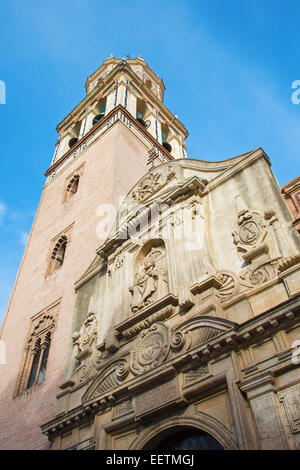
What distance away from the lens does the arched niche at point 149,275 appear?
10.1 m

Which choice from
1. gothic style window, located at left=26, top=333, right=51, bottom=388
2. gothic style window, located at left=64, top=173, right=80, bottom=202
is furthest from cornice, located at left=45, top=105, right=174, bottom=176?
gothic style window, located at left=26, top=333, right=51, bottom=388

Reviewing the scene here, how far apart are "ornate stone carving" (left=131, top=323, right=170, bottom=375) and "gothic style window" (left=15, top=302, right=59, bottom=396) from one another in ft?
17.4

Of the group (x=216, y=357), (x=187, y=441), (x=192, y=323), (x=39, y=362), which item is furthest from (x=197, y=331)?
(x=39, y=362)

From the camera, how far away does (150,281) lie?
10508 millimetres

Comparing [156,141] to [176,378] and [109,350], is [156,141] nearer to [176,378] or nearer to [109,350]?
[109,350]

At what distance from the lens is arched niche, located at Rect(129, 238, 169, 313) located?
1015 cm

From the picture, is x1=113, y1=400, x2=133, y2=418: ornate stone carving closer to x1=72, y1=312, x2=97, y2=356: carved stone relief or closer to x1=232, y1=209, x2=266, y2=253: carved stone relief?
x1=72, y1=312, x2=97, y2=356: carved stone relief

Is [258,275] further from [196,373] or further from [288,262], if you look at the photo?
[196,373]

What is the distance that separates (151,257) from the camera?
1140 centimetres

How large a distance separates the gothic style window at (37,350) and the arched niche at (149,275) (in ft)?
15.1

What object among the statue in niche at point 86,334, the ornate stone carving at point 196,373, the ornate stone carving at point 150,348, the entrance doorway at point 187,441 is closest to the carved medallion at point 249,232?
the ornate stone carving at point 150,348

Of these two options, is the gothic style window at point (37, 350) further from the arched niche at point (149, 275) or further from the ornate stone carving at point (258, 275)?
the ornate stone carving at point (258, 275)

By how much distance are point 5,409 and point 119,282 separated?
5.87 m

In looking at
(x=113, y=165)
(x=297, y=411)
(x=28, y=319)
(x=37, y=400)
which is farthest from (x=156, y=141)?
(x=297, y=411)
